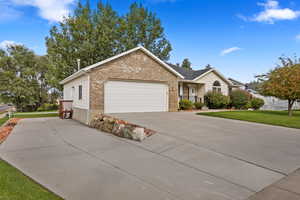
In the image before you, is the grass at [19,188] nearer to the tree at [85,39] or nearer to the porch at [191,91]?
the porch at [191,91]

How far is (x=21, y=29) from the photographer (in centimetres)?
1791

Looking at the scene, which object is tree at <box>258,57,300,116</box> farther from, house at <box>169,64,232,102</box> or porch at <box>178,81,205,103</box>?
porch at <box>178,81,205,103</box>

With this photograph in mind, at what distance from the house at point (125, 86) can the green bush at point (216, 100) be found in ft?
21.6

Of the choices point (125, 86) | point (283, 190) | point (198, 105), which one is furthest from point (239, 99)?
point (283, 190)

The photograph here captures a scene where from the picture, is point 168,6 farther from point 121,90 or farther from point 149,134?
point 149,134

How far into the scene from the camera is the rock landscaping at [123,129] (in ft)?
23.4

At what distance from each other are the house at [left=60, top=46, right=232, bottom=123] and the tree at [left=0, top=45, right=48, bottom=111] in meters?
19.1

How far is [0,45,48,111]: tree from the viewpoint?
92.7 feet

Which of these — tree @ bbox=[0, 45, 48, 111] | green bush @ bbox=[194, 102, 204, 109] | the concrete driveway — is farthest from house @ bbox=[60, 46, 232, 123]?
tree @ bbox=[0, 45, 48, 111]

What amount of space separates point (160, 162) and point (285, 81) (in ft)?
43.0

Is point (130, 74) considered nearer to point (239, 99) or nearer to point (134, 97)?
point (134, 97)

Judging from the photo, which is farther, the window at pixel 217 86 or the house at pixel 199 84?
the window at pixel 217 86

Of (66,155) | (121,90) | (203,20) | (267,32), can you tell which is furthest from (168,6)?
(66,155)

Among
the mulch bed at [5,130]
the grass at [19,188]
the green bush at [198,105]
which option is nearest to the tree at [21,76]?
the mulch bed at [5,130]
